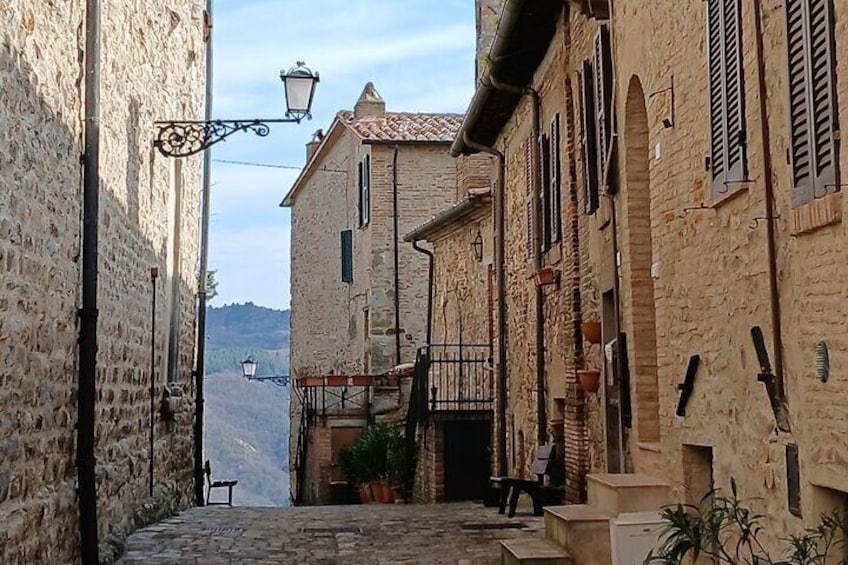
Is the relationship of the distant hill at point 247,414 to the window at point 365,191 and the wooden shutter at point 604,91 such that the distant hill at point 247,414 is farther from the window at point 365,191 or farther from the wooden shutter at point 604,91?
the wooden shutter at point 604,91

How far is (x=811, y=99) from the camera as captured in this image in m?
4.84

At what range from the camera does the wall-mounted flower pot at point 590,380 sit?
32.7 feet

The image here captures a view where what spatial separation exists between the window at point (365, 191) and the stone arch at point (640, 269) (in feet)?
56.0

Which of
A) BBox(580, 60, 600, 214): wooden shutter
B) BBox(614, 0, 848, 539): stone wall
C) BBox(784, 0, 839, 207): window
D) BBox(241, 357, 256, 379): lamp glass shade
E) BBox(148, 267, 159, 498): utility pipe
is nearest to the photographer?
BBox(784, 0, 839, 207): window

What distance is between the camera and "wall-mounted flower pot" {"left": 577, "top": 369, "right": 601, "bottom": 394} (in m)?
9.98

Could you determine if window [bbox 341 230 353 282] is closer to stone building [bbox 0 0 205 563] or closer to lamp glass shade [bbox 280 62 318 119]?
stone building [bbox 0 0 205 563]

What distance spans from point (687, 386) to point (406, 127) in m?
19.8

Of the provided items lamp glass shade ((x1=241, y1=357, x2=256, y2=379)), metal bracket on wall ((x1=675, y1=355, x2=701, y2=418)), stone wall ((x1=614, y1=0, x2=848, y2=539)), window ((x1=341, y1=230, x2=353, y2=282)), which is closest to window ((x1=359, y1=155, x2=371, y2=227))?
window ((x1=341, y1=230, x2=353, y2=282))

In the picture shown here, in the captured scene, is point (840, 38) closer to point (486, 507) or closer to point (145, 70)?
point (145, 70)

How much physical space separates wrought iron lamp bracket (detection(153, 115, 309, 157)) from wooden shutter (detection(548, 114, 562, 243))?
2633 mm

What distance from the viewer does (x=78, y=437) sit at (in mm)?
7777

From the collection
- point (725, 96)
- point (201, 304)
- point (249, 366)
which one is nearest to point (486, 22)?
point (201, 304)

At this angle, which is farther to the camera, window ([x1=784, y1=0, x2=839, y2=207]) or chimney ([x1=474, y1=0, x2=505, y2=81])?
chimney ([x1=474, y1=0, x2=505, y2=81])

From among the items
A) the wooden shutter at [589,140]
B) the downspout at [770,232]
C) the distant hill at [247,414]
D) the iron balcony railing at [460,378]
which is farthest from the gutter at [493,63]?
the distant hill at [247,414]
